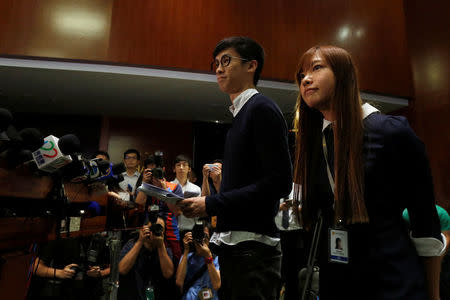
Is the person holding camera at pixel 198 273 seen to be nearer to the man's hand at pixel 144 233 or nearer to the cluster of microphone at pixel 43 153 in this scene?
the man's hand at pixel 144 233

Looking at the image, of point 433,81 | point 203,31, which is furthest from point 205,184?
point 433,81

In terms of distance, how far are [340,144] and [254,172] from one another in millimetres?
342

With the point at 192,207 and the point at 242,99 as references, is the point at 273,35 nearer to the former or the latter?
the point at 242,99

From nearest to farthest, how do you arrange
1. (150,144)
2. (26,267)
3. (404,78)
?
(26,267)
(404,78)
(150,144)

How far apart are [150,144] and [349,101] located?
5.31m

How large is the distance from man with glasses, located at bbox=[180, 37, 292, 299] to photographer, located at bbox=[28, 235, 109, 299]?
0.67 m

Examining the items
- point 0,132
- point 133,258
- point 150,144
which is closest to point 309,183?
point 0,132

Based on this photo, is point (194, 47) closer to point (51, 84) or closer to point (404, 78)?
point (51, 84)

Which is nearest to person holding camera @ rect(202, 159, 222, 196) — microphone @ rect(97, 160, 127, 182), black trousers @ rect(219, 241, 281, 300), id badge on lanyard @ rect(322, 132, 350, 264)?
microphone @ rect(97, 160, 127, 182)

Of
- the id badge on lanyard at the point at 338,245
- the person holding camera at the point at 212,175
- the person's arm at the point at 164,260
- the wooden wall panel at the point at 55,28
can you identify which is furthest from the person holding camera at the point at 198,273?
the wooden wall panel at the point at 55,28

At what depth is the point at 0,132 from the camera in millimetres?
848

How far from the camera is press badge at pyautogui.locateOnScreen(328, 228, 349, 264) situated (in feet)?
2.59

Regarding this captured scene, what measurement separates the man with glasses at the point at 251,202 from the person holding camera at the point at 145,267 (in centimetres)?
131

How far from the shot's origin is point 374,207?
0.79 meters
